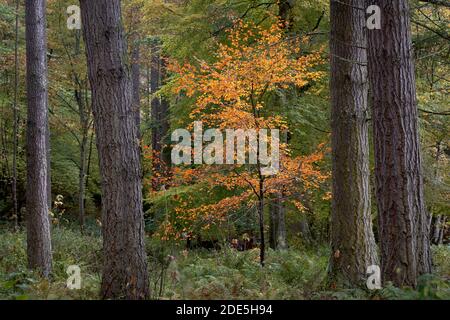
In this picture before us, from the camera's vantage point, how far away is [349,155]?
7395mm

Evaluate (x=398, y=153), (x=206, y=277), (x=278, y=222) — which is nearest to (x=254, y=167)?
(x=278, y=222)

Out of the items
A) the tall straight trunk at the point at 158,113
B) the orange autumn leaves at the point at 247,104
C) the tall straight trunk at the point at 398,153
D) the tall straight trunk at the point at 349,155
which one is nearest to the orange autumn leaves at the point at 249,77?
the orange autumn leaves at the point at 247,104

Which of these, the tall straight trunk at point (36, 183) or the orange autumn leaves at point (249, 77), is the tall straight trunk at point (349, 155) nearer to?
the orange autumn leaves at point (249, 77)

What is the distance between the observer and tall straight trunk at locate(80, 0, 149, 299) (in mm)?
5297

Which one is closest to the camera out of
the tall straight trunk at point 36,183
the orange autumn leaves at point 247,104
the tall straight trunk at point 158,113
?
the tall straight trunk at point 36,183

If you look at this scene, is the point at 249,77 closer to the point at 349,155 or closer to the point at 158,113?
the point at 349,155

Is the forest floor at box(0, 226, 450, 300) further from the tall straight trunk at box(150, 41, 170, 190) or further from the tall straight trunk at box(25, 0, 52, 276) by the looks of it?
the tall straight trunk at box(150, 41, 170, 190)

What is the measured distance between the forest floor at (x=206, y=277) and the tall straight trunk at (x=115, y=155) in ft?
1.12

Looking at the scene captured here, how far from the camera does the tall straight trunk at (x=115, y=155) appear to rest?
17.4 ft

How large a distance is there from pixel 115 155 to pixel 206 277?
3.46 meters

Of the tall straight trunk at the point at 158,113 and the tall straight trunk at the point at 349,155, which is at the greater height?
the tall straight trunk at the point at 158,113

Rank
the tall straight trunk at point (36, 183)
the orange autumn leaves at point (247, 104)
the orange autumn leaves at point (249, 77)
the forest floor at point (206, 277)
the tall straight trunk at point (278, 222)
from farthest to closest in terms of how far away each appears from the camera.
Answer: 1. the tall straight trunk at point (278, 222)
2. the orange autumn leaves at point (247, 104)
3. the orange autumn leaves at point (249, 77)
4. the tall straight trunk at point (36, 183)
5. the forest floor at point (206, 277)

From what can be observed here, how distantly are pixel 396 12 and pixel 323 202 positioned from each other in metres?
9.27

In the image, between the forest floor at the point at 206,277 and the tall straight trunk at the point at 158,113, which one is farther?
the tall straight trunk at the point at 158,113
